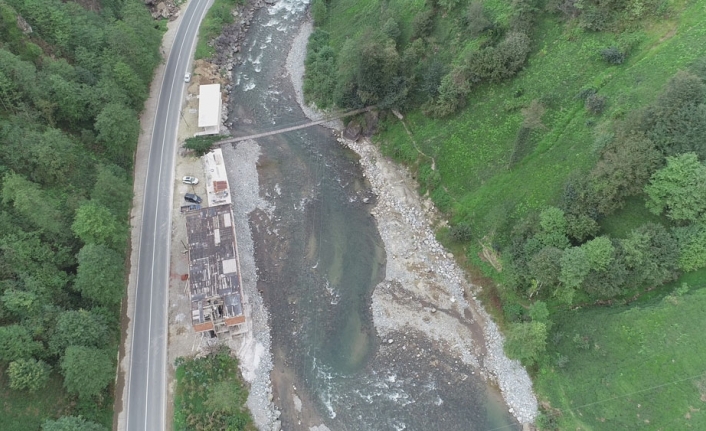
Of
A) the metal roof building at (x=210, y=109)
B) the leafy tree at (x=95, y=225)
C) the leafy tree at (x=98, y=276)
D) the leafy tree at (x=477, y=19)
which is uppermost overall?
the metal roof building at (x=210, y=109)

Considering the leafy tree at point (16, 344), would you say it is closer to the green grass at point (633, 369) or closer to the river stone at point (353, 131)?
the river stone at point (353, 131)

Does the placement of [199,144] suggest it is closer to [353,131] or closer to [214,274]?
[353,131]

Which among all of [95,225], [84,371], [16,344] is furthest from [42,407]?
[95,225]

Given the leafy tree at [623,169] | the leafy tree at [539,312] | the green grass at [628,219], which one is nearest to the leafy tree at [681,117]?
the leafy tree at [623,169]

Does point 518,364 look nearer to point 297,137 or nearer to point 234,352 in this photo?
point 234,352

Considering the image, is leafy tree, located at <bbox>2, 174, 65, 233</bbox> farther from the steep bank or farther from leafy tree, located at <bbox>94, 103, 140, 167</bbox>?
the steep bank

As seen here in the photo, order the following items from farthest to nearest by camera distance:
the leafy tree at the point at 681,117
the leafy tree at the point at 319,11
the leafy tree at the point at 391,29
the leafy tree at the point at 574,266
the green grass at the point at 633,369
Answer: the leafy tree at the point at 319,11, the leafy tree at the point at 391,29, the leafy tree at the point at 574,266, the leafy tree at the point at 681,117, the green grass at the point at 633,369
